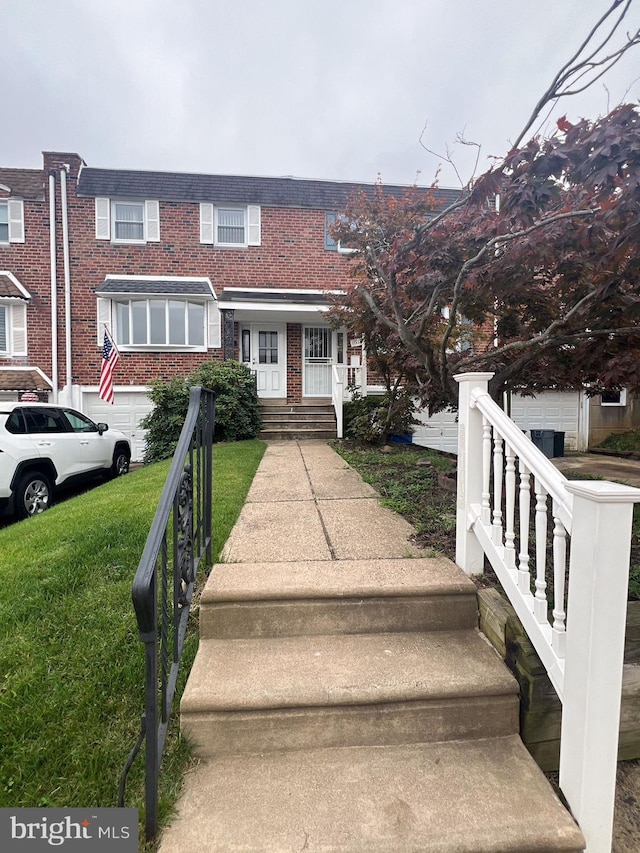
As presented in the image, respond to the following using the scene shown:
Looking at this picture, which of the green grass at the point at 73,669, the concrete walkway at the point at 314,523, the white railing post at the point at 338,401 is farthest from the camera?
the white railing post at the point at 338,401

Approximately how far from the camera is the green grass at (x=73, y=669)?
61.5 inches

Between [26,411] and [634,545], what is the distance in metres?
6.94

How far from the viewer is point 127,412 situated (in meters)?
11.4

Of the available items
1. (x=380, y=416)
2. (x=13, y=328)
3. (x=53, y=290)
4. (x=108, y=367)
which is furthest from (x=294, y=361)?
(x=13, y=328)

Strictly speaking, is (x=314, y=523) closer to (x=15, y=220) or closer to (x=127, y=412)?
(x=127, y=412)

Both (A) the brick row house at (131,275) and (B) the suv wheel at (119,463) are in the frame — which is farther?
(A) the brick row house at (131,275)

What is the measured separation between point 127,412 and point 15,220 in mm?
6078

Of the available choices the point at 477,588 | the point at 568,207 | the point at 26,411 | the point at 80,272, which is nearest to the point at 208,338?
the point at 80,272

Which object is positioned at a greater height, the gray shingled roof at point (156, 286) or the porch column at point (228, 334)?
the gray shingled roof at point (156, 286)

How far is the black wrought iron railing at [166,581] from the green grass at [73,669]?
0.15m

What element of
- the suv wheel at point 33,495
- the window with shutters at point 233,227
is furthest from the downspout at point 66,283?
the suv wheel at point 33,495

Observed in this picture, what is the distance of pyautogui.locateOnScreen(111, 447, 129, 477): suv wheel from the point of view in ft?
25.4

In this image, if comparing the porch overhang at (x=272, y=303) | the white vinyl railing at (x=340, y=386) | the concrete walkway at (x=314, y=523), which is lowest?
the concrete walkway at (x=314, y=523)

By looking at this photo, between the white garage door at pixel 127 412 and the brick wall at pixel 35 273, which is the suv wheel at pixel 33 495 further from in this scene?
the brick wall at pixel 35 273
